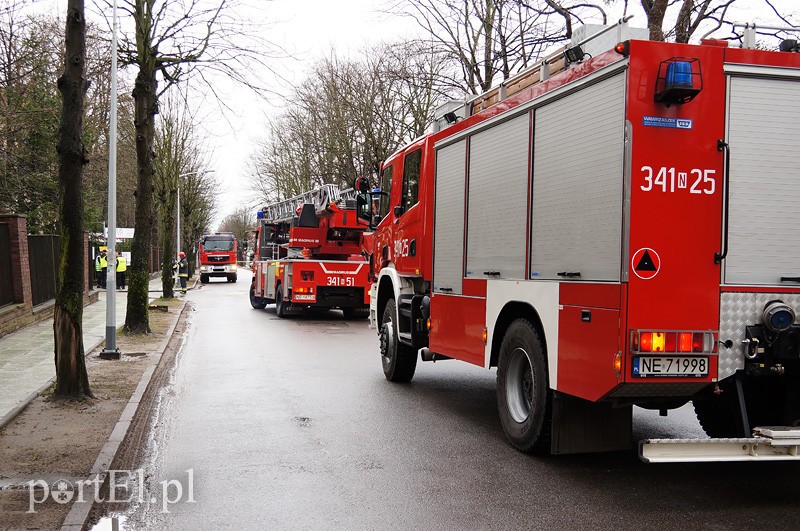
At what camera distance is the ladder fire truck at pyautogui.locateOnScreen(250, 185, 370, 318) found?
69.5ft

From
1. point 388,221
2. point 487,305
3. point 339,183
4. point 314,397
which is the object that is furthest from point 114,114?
point 339,183

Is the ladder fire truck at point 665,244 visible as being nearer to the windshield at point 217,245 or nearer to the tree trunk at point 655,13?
the tree trunk at point 655,13

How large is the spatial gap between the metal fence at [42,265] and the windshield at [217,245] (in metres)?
29.6

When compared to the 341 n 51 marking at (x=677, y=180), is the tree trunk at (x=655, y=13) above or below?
above

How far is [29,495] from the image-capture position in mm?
5363

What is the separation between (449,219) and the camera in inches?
341

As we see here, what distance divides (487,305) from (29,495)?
415 centimetres

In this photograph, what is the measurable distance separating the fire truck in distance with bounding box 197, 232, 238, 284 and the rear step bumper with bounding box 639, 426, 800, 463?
4806 cm

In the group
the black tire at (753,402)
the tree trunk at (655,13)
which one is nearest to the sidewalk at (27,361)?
the black tire at (753,402)

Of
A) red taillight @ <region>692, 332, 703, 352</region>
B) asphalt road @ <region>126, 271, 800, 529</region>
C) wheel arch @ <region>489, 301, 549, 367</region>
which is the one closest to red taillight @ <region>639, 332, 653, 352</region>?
red taillight @ <region>692, 332, 703, 352</region>

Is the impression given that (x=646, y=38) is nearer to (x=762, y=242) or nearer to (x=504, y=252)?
(x=762, y=242)

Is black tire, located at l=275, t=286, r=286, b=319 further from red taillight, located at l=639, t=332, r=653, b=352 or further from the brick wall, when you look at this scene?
red taillight, located at l=639, t=332, r=653, b=352

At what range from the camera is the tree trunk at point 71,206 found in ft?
28.1

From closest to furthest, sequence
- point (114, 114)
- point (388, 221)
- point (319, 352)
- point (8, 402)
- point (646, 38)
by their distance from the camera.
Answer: point (646, 38) < point (8, 402) < point (388, 221) < point (114, 114) < point (319, 352)
